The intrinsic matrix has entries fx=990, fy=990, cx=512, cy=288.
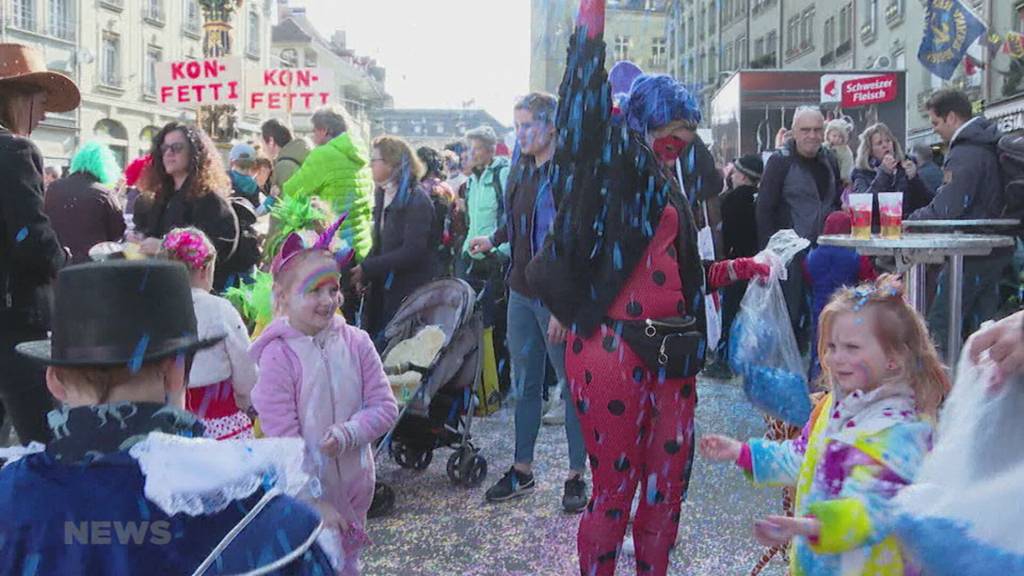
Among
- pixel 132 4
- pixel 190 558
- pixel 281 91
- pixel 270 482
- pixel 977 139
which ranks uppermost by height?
pixel 132 4

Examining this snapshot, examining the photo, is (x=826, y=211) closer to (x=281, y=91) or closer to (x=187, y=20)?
(x=281, y=91)

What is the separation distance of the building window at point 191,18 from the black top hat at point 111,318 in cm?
4016

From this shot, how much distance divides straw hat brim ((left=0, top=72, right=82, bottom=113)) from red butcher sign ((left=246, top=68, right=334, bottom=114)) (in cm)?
852

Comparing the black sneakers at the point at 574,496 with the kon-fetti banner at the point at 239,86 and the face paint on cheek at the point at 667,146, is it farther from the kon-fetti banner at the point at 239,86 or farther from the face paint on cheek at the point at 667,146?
the kon-fetti banner at the point at 239,86

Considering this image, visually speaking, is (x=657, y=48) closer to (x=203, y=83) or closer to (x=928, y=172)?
(x=203, y=83)

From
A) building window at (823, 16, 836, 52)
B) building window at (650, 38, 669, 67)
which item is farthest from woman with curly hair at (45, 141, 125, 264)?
building window at (823, 16, 836, 52)

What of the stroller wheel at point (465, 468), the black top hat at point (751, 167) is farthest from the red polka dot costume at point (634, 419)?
the black top hat at point (751, 167)

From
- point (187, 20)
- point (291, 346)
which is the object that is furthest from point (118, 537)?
point (187, 20)

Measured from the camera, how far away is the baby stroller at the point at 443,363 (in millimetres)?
5070

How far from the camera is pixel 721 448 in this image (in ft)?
8.21

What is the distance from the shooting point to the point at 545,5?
124 inches

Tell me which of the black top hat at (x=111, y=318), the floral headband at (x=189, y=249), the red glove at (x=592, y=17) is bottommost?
the black top hat at (x=111, y=318)

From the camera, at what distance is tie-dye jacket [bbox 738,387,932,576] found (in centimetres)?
202

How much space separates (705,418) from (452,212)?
2.32 m
